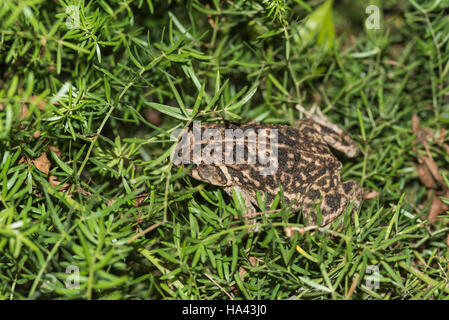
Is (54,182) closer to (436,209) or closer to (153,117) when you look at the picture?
(153,117)

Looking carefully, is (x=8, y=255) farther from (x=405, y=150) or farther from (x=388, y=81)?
(x=388, y=81)

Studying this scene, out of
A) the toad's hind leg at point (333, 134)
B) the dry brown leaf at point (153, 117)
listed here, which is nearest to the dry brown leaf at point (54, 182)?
the dry brown leaf at point (153, 117)

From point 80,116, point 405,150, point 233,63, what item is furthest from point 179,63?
point 405,150

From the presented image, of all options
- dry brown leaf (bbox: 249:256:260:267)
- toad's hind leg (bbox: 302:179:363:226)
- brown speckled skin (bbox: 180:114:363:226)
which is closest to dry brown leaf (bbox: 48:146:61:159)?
brown speckled skin (bbox: 180:114:363:226)

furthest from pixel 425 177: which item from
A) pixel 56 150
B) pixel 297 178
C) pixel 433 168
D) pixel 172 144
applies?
pixel 56 150

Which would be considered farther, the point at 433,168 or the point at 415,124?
the point at 415,124

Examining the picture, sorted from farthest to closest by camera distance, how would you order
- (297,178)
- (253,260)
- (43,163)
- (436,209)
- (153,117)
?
(153,117), (436,209), (297,178), (253,260), (43,163)

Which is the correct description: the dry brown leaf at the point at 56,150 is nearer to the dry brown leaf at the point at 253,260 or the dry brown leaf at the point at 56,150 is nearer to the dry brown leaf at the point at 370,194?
the dry brown leaf at the point at 253,260
